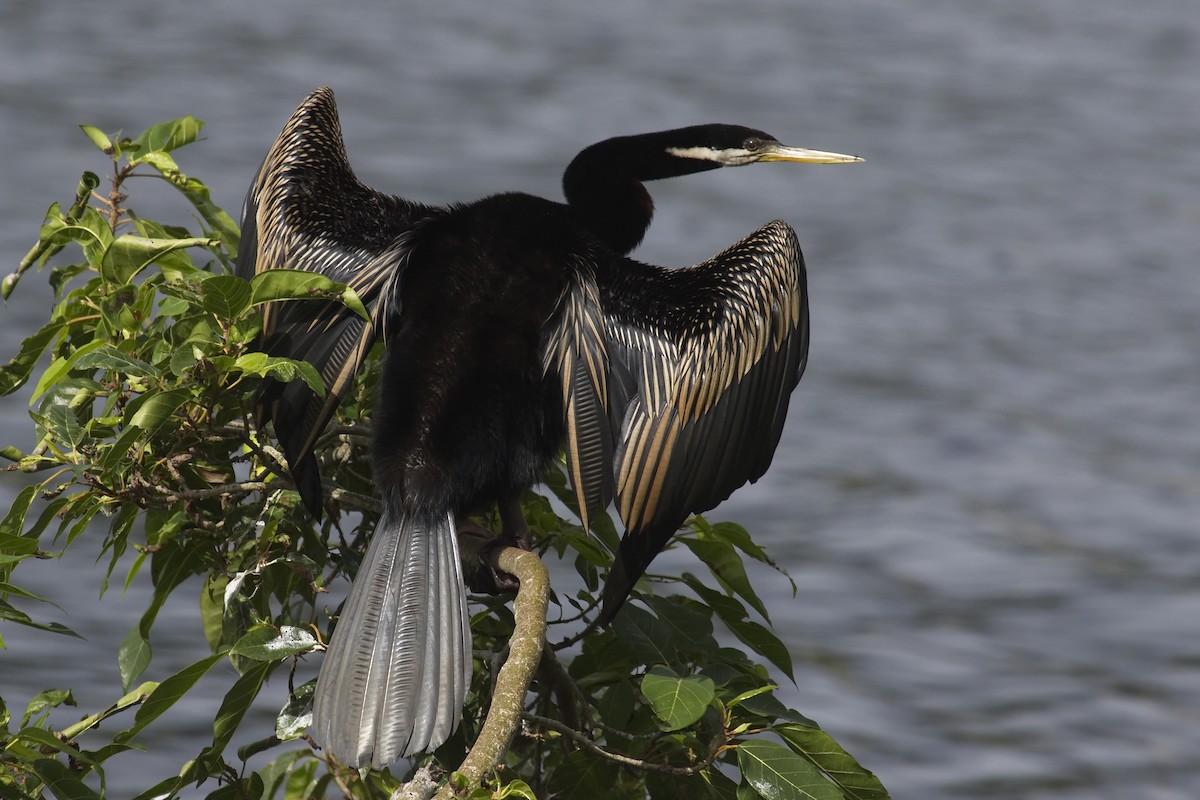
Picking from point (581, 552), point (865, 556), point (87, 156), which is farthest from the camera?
point (87, 156)

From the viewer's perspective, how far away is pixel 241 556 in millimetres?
2396

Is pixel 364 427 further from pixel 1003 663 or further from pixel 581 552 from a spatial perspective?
pixel 1003 663

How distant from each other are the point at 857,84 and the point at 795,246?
7.85 meters

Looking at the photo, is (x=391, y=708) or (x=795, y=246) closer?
(x=391, y=708)

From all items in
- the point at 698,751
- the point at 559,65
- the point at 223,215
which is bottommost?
the point at 698,751

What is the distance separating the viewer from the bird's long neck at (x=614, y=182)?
9.75 ft

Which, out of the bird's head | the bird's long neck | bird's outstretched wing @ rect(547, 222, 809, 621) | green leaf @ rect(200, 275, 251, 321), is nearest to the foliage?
green leaf @ rect(200, 275, 251, 321)

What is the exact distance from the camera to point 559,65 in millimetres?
10062

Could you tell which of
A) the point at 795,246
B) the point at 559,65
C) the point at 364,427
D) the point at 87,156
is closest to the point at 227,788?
the point at 364,427

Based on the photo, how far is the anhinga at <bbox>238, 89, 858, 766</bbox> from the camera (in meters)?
2.30

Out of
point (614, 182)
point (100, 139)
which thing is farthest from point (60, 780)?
point (614, 182)

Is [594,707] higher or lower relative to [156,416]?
lower

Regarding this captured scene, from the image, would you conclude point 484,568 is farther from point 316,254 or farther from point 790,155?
point 790,155

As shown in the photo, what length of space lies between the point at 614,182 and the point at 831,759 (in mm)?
1204
